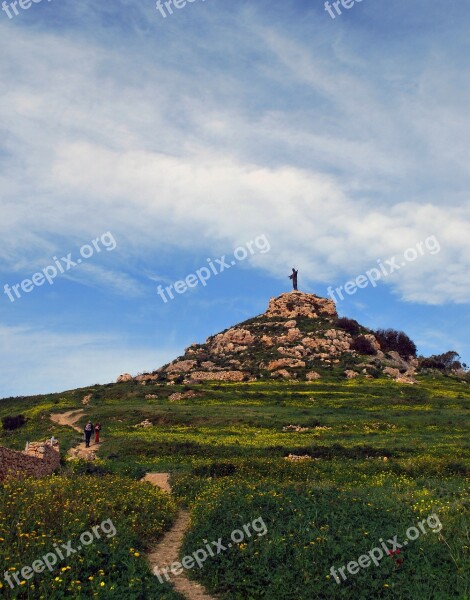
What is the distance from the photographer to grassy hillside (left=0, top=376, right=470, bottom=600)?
10625 millimetres

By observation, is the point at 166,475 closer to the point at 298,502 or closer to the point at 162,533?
the point at 162,533

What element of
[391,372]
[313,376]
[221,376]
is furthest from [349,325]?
[221,376]

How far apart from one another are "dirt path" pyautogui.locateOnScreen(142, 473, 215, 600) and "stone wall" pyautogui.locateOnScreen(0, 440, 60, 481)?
722 cm

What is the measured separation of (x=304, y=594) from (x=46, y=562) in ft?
17.2

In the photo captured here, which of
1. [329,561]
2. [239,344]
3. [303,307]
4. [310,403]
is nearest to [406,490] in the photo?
[329,561]

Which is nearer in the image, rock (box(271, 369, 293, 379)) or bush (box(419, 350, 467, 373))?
rock (box(271, 369, 293, 379))

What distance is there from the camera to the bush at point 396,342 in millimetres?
125188

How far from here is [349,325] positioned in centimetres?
12950

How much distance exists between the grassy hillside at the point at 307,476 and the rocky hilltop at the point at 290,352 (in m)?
20.1

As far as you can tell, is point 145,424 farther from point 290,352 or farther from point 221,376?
point 290,352

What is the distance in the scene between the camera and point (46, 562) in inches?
396

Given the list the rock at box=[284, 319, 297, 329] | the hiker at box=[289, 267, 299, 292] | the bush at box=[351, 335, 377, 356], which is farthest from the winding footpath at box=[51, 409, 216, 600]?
the hiker at box=[289, 267, 299, 292]

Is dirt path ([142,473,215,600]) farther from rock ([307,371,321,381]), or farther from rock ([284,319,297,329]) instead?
rock ([284,319,297,329])

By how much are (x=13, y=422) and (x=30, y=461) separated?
44.8m
